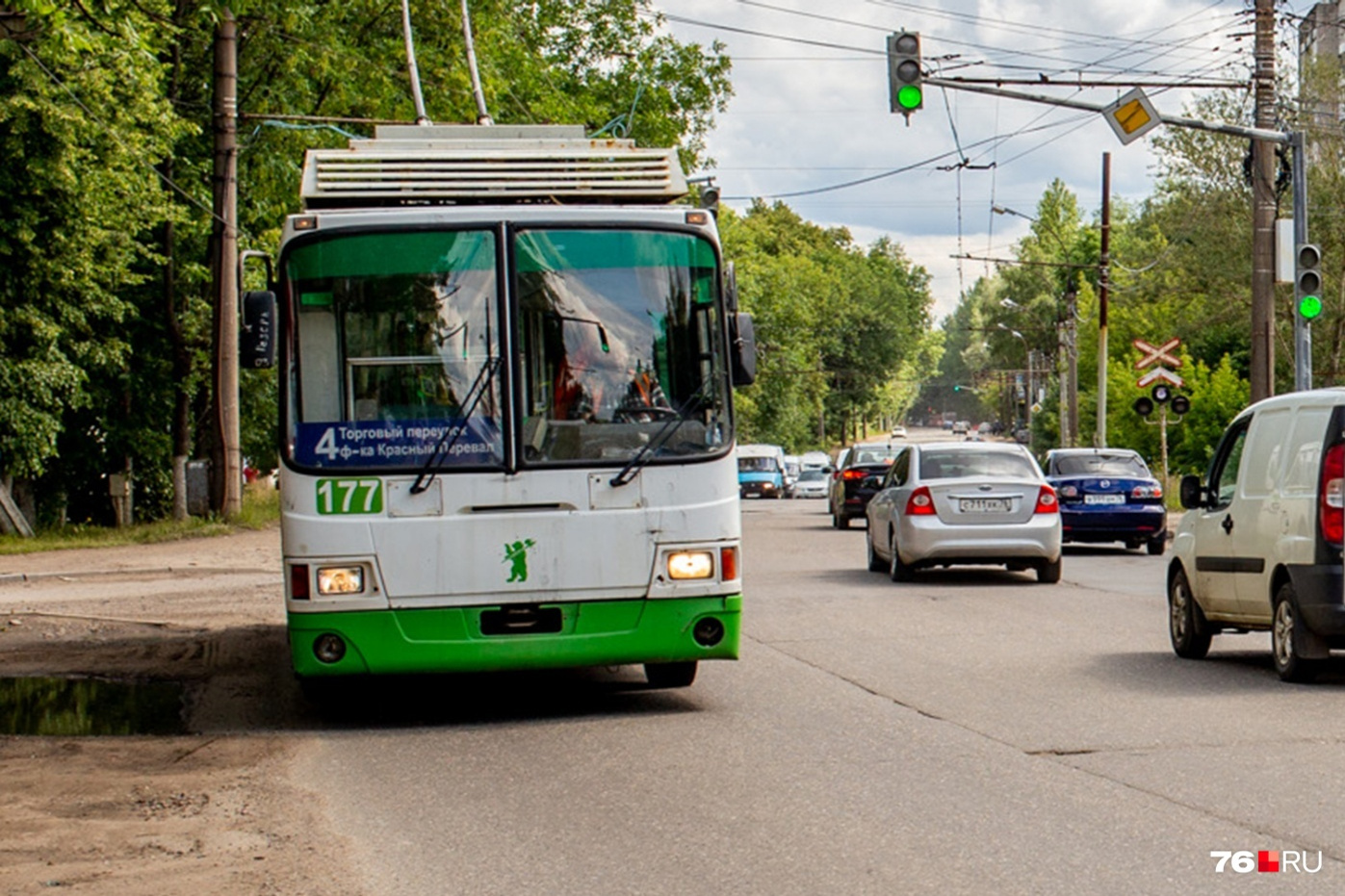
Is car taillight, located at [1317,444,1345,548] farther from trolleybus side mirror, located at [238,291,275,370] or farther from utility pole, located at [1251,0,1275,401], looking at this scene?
utility pole, located at [1251,0,1275,401]

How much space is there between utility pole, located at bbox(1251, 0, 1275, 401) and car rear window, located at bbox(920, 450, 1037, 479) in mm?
7375

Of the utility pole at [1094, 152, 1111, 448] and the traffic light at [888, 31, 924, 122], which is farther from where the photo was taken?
the utility pole at [1094, 152, 1111, 448]

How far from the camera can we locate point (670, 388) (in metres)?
10.9

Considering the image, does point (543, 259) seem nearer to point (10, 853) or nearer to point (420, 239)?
point (420, 239)

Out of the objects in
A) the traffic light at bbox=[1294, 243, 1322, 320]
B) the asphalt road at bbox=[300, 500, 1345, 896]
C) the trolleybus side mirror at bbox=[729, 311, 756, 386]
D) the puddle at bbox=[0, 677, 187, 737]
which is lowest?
the puddle at bbox=[0, 677, 187, 737]

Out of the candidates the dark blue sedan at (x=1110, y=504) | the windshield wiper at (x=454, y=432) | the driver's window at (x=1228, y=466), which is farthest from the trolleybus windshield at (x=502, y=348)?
the dark blue sedan at (x=1110, y=504)

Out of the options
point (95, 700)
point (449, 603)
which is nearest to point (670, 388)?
point (449, 603)

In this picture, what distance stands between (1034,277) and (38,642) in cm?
11802

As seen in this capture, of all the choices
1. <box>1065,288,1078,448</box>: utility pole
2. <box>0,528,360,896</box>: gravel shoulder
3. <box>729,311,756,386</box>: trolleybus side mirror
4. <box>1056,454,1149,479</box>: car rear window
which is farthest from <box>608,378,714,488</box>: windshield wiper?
<box>1065,288,1078,448</box>: utility pole

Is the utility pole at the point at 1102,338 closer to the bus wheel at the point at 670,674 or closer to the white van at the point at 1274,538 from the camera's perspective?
the white van at the point at 1274,538

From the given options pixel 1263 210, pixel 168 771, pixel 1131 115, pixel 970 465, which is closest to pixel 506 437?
pixel 168 771

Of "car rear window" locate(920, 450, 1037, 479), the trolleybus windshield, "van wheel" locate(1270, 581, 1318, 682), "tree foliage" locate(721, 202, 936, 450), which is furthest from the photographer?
"tree foliage" locate(721, 202, 936, 450)

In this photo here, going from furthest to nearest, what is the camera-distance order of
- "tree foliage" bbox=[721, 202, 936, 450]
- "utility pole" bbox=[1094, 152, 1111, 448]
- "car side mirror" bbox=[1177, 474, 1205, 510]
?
"tree foliage" bbox=[721, 202, 936, 450], "utility pole" bbox=[1094, 152, 1111, 448], "car side mirror" bbox=[1177, 474, 1205, 510]

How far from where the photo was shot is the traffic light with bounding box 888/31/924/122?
21.2 meters
